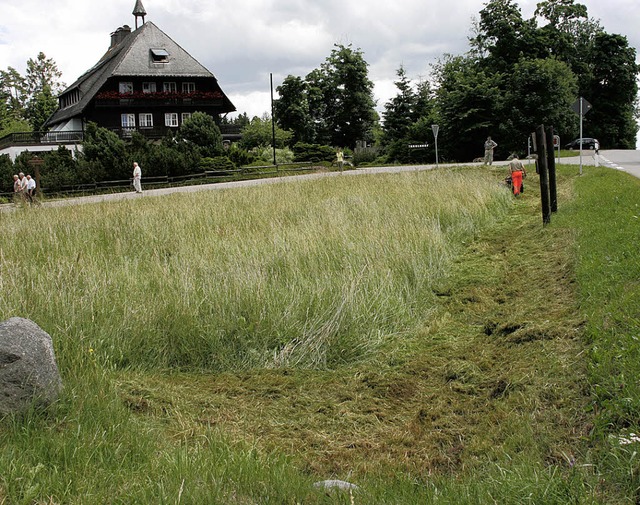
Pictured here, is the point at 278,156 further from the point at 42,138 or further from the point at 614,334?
the point at 614,334

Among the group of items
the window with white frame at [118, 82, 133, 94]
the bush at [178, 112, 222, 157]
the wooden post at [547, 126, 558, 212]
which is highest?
the window with white frame at [118, 82, 133, 94]

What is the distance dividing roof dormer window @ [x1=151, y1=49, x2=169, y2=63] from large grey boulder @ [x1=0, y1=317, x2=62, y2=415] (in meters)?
60.6

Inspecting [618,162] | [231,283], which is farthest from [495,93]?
[231,283]

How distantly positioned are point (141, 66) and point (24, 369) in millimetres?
59569

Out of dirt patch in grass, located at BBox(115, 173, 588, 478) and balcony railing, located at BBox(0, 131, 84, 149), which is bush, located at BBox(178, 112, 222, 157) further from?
dirt patch in grass, located at BBox(115, 173, 588, 478)

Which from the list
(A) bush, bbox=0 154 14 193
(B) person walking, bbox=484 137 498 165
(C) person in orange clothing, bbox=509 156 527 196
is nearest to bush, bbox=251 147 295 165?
(A) bush, bbox=0 154 14 193

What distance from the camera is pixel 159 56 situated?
61.7 metres

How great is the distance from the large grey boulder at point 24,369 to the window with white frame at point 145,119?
2282 inches

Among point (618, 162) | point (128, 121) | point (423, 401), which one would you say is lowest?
point (423, 401)

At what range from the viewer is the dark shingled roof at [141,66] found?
5912 cm

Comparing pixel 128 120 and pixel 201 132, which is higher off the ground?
pixel 128 120

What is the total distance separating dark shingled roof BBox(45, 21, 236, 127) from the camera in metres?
59.1

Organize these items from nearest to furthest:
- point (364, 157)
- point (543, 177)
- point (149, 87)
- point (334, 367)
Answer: point (334, 367)
point (543, 177)
point (364, 157)
point (149, 87)

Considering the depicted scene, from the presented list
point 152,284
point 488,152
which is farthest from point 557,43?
point 152,284
